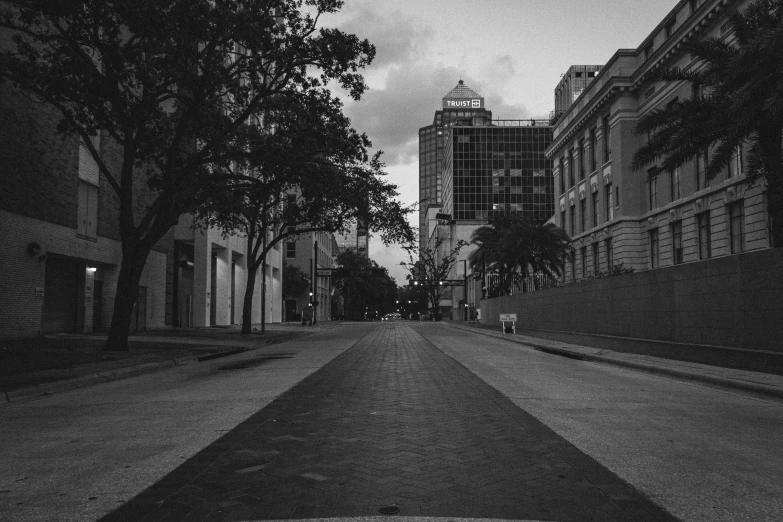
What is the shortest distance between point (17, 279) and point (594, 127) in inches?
1678

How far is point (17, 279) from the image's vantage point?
22.6m

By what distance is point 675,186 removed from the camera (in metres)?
39.9

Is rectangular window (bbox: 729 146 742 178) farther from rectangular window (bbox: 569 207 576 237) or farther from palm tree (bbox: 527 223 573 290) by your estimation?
rectangular window (bbox: 569 207 576 237)

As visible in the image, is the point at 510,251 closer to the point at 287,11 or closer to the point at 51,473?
the point at 287,11

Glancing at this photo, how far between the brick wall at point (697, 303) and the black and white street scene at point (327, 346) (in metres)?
0.10

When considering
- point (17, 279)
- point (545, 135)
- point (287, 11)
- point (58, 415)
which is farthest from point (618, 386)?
point (545, 135)

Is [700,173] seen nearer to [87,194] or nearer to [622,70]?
[622,70]

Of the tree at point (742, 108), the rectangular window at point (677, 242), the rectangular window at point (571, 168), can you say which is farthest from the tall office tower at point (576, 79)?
the tree at point (742, 108)

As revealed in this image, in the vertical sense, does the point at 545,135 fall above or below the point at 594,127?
above

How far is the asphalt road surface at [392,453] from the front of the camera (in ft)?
14.7

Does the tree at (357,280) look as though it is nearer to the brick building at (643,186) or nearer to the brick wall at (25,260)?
the brick building at (643,186)

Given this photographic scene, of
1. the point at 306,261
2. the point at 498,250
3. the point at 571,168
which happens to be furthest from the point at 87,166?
the point at 306,261

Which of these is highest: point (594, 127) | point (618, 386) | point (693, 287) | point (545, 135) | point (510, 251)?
point (545, 135)

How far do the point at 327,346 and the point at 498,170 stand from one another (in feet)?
364
